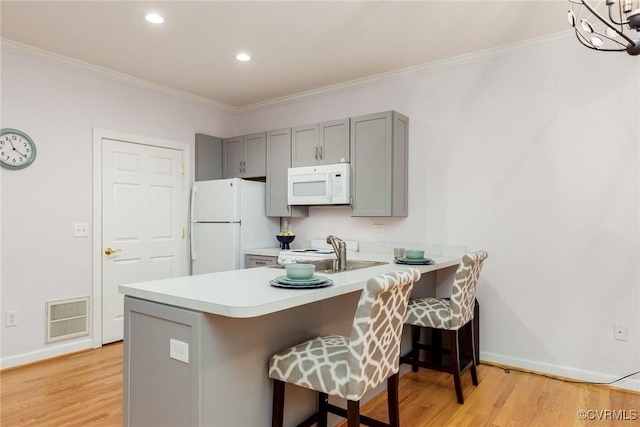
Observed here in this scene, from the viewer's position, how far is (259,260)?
4125 mm

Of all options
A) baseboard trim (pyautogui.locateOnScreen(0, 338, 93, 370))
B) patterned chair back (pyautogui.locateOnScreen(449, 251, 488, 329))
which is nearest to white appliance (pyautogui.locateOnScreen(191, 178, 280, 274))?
baseboard trim (pyautogui.locateOnScreen(0, 338, 93, 370))

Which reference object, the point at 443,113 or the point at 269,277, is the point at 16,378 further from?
the point at 443,113

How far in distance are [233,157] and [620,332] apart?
13.2 feet

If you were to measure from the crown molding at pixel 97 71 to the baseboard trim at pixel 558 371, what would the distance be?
3984mm

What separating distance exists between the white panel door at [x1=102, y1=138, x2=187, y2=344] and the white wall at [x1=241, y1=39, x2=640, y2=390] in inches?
96.8

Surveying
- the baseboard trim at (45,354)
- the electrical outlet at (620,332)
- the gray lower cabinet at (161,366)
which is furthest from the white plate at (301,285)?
the baseboard trim at (45,354)

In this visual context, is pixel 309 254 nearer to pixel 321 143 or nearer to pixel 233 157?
pixel 321 143

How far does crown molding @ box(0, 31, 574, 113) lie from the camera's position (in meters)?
3.25

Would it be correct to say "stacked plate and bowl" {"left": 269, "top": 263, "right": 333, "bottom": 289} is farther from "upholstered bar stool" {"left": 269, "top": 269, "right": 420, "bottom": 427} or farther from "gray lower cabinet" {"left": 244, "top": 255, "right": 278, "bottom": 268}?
"gray lower cabinet" {"left": 244, "top": 255, "right": 278, "bottom": 268}

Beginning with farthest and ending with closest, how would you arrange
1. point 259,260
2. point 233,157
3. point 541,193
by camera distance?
point 233,157
point 259,260
point 541,193

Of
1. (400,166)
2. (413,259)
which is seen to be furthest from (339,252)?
(400,166)

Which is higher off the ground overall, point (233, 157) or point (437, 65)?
point (437, 65)

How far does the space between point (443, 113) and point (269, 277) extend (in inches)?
95.5

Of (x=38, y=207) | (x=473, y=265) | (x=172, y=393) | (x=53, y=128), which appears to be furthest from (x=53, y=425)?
(x=473, y=265)
